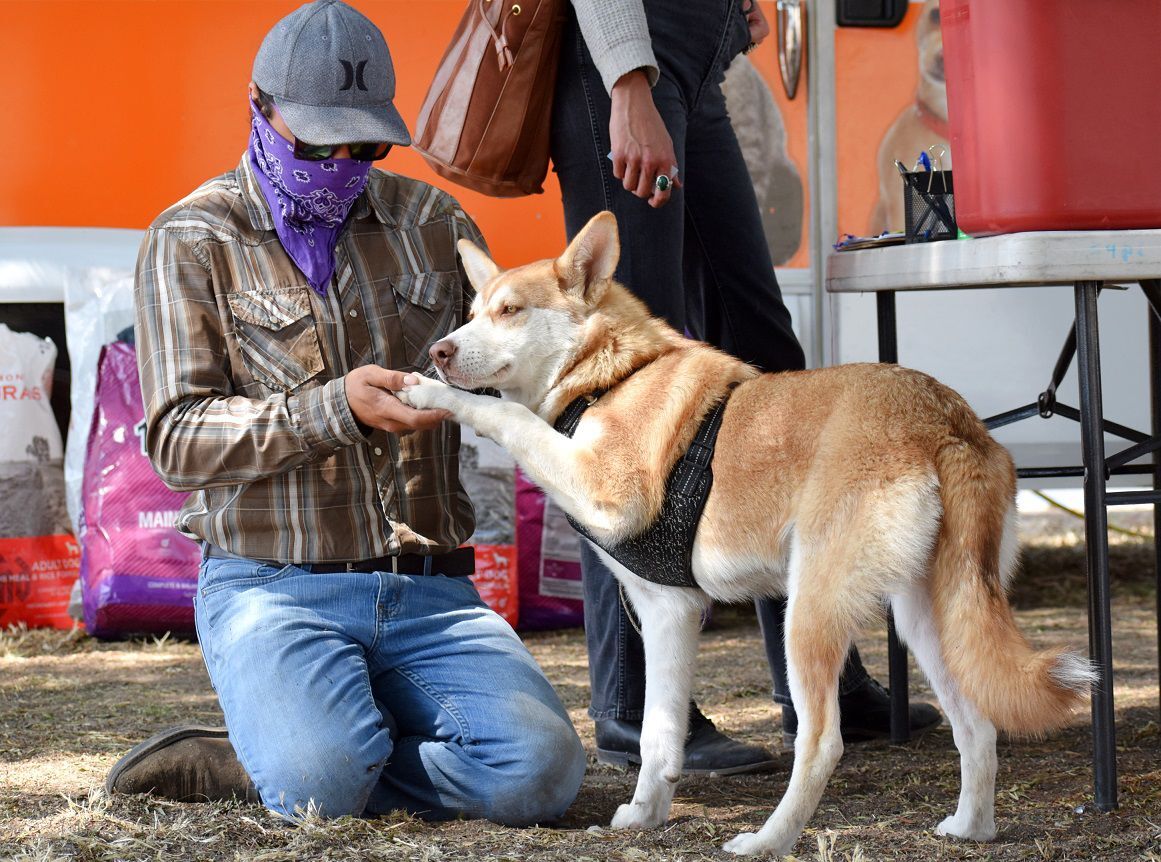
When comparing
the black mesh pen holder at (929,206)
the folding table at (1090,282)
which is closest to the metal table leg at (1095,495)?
the folding table at (1090,282)

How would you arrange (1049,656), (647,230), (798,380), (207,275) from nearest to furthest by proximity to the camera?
1. (1049,656)
2. (798,380)
3. (207,275)
4. (647,230)

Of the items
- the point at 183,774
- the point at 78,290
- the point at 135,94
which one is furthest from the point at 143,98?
the point at 183,774

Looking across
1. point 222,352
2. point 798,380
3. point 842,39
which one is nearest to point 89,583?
point 222,352

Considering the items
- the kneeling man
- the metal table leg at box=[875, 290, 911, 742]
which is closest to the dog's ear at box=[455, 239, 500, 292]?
the kneeling man

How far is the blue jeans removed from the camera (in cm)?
244

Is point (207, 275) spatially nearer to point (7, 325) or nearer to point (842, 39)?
point (7, 325)

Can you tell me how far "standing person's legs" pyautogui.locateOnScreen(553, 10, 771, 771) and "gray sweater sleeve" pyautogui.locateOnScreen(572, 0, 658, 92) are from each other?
0.54ft

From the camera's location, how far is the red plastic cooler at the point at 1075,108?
2.29m

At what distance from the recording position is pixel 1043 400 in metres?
3.02

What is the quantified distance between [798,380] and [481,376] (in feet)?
1.97

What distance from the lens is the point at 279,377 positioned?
8.59 feet

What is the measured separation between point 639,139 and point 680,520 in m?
0.77

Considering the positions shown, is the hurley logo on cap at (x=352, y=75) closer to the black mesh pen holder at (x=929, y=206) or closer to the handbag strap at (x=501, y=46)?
the handbag strap at (x=501, y=46)

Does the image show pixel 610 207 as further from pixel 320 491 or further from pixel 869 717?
pixel 869 717
